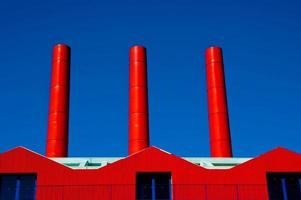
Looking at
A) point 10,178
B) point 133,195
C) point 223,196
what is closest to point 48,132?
point 10,178

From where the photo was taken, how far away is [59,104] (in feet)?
136

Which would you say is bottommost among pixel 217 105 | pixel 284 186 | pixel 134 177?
pixel 284 186

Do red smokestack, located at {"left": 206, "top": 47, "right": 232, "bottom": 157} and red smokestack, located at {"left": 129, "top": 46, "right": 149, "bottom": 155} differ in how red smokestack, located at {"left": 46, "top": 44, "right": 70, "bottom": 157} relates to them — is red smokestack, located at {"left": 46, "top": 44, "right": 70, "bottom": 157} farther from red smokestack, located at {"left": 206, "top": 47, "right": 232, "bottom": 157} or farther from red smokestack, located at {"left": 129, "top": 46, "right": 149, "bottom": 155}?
red smokestack, located at {"left": 206, "top": 47, "right": 232, "bottom": 157}

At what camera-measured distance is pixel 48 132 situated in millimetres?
40906

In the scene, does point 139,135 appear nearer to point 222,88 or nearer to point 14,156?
point 222,88

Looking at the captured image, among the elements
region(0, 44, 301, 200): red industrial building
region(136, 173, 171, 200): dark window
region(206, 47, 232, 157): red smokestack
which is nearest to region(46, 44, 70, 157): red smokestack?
region(0, 44, 301, 200): red industrial building

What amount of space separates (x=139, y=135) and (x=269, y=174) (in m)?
11.4

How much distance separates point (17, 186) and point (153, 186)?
8.14 meters

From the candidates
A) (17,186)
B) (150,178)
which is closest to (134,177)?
(150,178)

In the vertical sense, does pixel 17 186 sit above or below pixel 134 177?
below

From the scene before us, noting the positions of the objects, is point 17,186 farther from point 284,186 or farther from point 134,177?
point 284,186

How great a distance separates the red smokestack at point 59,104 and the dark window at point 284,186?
16.4 m

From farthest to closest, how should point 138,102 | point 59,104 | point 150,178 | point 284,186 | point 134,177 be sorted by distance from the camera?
point 59,104, point 138,102, point 284,186, point 150,178, point 134,177

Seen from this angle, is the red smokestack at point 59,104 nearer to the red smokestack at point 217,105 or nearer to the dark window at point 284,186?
the red smokestack at point 217,105
